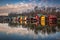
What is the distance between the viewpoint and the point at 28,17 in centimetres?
128

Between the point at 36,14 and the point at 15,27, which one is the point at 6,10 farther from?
the point at 36,14

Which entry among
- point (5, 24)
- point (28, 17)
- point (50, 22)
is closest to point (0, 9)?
point (5, 24)

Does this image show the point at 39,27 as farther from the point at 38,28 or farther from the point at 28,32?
the point at 28,32

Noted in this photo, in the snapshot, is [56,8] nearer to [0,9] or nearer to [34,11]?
[34,11]

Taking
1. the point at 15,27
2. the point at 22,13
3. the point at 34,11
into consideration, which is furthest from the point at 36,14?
the point at 15,27

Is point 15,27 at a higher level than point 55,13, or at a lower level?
lower

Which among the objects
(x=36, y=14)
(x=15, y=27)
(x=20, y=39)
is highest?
(x=36, y=14)

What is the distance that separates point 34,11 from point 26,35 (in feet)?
0.82

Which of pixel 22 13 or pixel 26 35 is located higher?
pixel 22 13

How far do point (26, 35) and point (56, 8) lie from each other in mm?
391

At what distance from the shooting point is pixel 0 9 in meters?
1.31

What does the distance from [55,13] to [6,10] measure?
489 millimetres

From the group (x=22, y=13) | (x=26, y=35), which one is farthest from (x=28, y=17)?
(x=26, y=35)

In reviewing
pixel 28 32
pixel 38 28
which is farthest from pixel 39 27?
pixel 28 32
